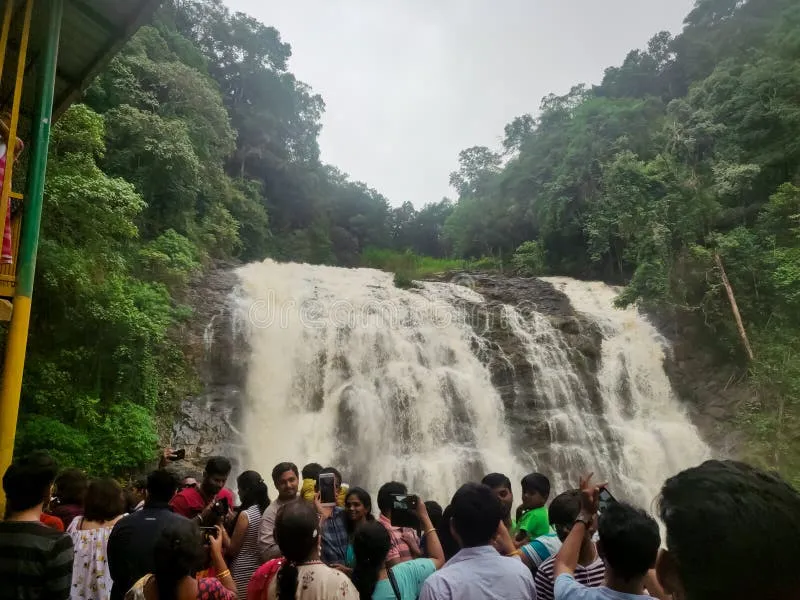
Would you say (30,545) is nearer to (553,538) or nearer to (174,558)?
(174,558)

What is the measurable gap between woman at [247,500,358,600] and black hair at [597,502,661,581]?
3.20 feet

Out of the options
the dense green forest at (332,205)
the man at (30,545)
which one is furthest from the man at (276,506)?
the dense green forest at (332,205)

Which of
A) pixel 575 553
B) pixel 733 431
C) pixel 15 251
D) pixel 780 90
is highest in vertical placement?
pixel 780 90

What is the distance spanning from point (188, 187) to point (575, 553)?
55.7 feet

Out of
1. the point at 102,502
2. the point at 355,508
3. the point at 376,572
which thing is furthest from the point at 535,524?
the point at 102,502

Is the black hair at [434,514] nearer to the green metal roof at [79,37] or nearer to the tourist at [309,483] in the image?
the tourist at [309,483]

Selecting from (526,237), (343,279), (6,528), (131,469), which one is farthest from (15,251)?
(526,237)

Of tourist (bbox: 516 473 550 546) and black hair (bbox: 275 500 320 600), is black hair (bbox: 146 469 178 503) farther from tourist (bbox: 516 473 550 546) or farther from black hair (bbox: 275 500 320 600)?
tourist (bbox: 516 473 550 546)

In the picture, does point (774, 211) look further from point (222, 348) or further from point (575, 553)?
point (575, 553)

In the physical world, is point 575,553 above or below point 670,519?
below

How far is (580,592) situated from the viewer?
167 centimetres

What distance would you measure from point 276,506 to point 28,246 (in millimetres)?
2859

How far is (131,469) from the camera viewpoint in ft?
31.9

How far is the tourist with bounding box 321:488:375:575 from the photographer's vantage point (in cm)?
306
